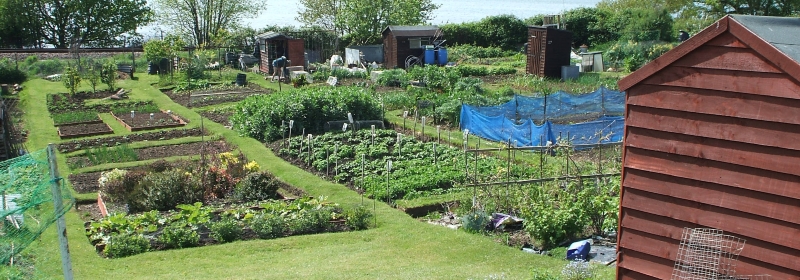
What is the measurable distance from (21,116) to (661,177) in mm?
24488

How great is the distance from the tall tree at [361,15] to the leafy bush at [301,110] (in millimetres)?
21904

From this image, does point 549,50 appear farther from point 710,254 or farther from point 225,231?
point 710,254

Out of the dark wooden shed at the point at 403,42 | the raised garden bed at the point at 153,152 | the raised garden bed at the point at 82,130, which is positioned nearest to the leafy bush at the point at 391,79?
the dark wooden shed at the point at 403,42

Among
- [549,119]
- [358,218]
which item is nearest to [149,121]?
[549,119]

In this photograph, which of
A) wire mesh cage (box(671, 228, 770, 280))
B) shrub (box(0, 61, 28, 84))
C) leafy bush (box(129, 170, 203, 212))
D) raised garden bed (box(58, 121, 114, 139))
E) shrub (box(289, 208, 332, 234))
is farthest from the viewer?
shrub (box(0, 61, 28, 84))

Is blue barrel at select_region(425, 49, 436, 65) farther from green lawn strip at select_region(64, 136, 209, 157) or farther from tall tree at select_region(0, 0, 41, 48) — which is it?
tall tree at select_region(0, 0, 41, 48)

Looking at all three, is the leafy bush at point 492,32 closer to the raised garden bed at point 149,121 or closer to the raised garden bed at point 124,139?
the raised garden bed at point 149,121

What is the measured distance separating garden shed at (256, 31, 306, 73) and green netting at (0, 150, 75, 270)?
2633cm

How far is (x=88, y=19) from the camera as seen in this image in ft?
172

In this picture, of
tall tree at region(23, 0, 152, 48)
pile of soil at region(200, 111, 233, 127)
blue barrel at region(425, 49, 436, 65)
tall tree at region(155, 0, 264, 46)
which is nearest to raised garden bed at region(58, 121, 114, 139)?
pile of soil at region(200, 111, 233, 127)

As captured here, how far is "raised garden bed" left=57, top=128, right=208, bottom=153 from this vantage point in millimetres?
22578

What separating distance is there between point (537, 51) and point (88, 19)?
32.3 meters

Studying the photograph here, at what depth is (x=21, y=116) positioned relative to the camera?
27078mm

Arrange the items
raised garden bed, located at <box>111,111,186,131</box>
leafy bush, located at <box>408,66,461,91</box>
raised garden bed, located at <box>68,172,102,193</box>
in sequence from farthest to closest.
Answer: leafy bush, located at <box>408,66,461,91</box>, raised garden bed, located at <box>111,111,186,131</box>, raised garden bed, located at <box>68,172,102,193</box>
